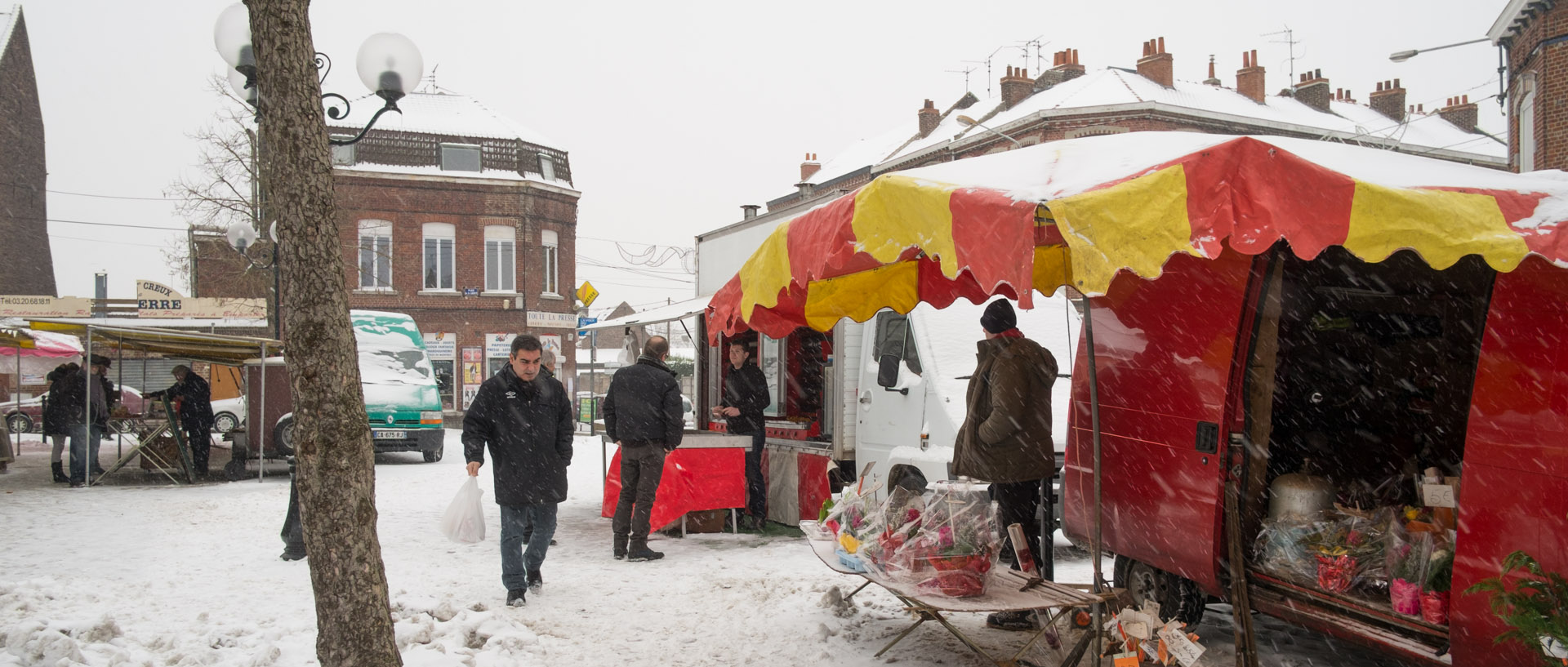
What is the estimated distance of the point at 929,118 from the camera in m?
35.8

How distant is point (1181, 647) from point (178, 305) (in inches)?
1496

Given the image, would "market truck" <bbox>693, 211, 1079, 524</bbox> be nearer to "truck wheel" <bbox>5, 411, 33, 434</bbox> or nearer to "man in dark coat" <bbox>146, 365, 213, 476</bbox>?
"man in dark coat" <bbox>146, 365, 213, 476</bbox>

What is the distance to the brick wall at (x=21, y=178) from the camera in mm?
36031

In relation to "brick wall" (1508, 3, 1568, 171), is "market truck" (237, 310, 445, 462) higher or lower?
lower

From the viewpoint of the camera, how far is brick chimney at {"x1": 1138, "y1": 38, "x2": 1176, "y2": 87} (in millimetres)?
29594

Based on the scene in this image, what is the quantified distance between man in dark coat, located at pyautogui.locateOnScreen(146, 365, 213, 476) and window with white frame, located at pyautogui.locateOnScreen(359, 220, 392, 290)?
1850cm

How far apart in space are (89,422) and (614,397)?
32.8 ft

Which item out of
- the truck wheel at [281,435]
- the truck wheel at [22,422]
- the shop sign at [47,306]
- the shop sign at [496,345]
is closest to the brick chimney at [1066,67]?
the shop sign at [496,345]

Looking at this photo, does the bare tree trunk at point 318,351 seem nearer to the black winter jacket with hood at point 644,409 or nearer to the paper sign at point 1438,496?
the paper sign at point 1438,496

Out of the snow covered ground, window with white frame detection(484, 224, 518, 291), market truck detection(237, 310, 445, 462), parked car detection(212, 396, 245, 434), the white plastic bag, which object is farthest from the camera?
window with white frame detection(484, 224, 518, 291)

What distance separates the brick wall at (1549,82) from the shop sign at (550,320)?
2578 centimetres

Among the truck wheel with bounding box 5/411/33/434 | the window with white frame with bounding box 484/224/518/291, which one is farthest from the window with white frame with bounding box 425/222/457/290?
the truck wheel with bounding box 5/411/33/434

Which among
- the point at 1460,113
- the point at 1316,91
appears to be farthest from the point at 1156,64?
the point at 1460,113

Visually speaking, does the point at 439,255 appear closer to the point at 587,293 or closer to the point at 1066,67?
the point at 587,293
